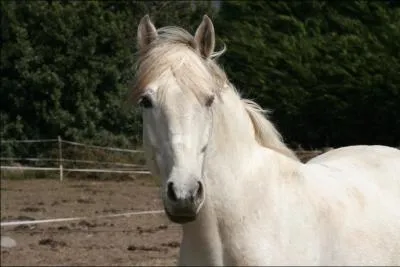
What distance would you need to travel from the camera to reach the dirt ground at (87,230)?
7.63m

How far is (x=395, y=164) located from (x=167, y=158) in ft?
5.28

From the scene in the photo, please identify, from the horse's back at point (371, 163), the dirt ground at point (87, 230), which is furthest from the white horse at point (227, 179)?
the dirt ground at point (87, 230)

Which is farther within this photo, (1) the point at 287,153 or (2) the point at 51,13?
(2) the point at 51,13

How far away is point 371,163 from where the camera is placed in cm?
390

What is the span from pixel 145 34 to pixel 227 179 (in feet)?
2.13

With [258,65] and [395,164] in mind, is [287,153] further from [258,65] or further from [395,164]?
[258,65]

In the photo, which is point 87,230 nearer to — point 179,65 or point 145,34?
point 145,34

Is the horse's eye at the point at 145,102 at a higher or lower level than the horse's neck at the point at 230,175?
higher

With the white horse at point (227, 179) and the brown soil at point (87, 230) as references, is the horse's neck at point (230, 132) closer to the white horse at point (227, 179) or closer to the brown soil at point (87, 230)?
the white horse at point (227, 179)

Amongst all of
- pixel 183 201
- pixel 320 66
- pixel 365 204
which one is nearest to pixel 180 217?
pixel 183 201

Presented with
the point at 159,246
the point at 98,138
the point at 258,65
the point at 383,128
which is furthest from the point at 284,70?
the point at 98,138

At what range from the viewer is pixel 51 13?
19.0m

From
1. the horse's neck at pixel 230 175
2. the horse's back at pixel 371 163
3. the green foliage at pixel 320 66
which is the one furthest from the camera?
the green foliage at pixel 320 66

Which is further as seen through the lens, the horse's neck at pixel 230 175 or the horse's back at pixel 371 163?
the horse's back at pixel 371 163
